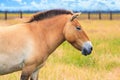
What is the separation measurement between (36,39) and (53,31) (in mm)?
410

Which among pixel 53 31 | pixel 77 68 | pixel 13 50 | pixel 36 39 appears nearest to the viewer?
pixel 13 50

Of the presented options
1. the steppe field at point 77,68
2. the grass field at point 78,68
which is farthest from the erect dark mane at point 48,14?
the grass field at point 78,68

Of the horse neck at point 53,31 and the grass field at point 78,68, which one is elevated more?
the horse neck at point 53,31

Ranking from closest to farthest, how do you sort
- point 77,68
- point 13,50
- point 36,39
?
point 13,50 → point 36,39 → point 77,68

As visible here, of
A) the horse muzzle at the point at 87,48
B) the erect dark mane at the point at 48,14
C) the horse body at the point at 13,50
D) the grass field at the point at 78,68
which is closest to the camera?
the horse body at the point at 13,50

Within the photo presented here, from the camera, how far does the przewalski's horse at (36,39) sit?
6758 mm

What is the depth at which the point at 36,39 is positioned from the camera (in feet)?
22.8

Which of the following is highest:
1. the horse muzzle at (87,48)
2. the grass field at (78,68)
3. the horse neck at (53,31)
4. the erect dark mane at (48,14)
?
the erect dark mane at (48,14)

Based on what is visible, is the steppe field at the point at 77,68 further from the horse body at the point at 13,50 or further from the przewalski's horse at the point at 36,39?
the horse body at the point at 13,50

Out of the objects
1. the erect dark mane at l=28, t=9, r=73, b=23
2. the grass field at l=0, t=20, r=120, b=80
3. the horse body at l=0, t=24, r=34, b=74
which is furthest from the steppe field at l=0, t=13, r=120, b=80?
the horse body at l=0, t=24, r=34, b=74

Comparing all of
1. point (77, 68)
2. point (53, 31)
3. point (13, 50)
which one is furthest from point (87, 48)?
point (77, 68)

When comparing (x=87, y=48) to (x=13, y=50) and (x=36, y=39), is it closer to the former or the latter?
(x=36, y=39)

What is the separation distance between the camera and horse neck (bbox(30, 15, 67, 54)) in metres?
7.10

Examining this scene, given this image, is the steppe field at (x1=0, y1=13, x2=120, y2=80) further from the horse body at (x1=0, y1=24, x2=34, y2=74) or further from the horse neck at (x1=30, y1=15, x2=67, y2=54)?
the horse body at (x1=0, y1=24, x2=34, y2=74)
